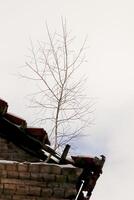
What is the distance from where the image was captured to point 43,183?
5617 millimetres

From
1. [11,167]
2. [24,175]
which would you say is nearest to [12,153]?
[11,167]

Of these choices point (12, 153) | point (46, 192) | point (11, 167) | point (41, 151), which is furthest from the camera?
point (12, 153)

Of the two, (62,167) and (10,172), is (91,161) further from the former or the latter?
(10,172)

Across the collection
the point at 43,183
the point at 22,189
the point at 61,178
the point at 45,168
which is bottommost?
the point at 22,189

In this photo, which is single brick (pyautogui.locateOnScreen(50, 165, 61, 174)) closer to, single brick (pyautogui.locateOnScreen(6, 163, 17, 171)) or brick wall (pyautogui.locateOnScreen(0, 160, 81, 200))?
brick wall (pyautogui.locateOnScreen(0, 160, 81, 200))

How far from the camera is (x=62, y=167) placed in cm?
562

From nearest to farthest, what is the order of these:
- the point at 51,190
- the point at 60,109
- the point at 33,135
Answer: the point at 51,190 → the point at 33,135 → the point at 60,109

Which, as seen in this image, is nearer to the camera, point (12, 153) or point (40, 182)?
point (40, 182)

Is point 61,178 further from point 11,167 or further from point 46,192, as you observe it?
point 11,167

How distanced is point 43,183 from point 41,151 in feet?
1.90

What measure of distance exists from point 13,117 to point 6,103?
268 mm

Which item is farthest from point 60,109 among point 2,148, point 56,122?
point 2,148

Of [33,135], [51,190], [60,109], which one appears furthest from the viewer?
[60,109]

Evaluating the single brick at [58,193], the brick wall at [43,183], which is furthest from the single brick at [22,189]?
the single brick at [58,193]
